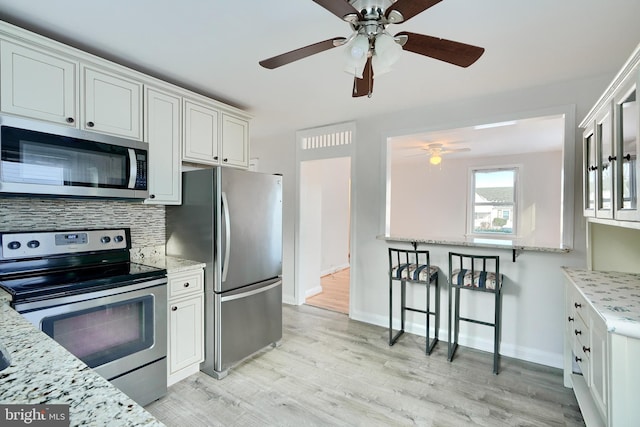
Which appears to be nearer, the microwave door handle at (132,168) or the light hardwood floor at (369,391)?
the light hardwood floor at (369,391)

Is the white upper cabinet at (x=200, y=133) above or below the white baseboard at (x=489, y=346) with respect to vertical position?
above

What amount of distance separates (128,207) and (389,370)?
8.40 feet

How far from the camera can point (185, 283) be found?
235 centimetres

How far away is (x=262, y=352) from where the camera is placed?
289 cm

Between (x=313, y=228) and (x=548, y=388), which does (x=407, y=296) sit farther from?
(x=313, y=228)

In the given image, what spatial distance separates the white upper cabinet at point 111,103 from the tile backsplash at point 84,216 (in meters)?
0.58

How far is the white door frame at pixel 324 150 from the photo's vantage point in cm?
374

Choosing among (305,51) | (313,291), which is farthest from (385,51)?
(313,291)

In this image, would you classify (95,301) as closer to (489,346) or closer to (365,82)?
(365,82)

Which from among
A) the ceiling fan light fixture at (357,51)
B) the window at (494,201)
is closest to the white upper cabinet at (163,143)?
the ceiling fan light fixture at (357,51)

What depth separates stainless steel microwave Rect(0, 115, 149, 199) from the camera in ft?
5.58

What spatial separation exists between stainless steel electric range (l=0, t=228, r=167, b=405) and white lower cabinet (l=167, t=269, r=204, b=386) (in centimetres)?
12

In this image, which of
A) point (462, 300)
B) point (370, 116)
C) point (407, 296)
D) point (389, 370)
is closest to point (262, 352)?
point (389, 370)

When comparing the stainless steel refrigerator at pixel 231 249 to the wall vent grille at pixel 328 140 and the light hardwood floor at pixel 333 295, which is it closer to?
the wall vent grille at pixel 328 140
